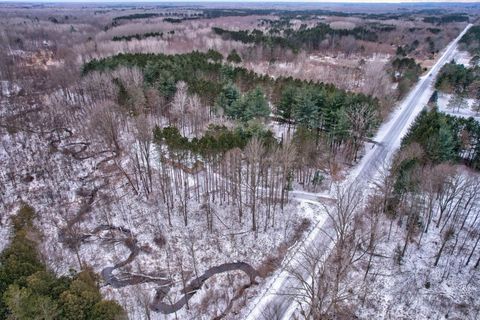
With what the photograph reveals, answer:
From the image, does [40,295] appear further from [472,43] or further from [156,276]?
[472,43]

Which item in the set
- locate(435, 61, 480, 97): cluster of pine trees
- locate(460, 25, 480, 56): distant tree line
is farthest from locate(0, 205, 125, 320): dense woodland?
locate(460, 25, 480, 56): distant tree line

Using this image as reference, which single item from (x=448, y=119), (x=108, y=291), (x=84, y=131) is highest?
(x=448, y=119)

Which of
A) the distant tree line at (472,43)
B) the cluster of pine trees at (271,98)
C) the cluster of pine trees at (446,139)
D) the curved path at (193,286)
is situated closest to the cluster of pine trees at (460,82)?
the cluster of pine trees at (446,139)

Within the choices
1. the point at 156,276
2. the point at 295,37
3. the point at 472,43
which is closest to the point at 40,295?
the point at 156,276

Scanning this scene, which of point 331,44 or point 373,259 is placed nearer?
point 373,259

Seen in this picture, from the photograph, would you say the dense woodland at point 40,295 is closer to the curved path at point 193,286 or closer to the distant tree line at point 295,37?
the curved path at point 193,286

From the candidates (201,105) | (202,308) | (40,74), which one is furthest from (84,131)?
(40,74)

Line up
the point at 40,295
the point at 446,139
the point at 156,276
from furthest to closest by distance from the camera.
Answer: the point at 446,139 < the point at 156,276 < the point at 40,295

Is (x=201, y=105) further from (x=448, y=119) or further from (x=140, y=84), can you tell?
(x=448, y=119)
